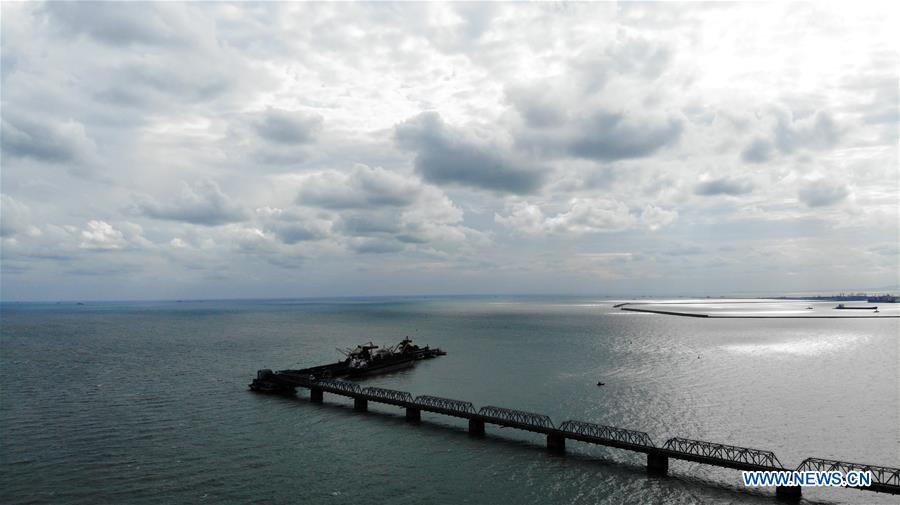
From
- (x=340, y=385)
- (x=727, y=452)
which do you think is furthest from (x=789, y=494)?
(x=340, y=385)

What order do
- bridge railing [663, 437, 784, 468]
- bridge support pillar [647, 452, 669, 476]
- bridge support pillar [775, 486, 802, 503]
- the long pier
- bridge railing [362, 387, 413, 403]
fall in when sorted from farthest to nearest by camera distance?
bridge railing [362, 387, 413, 403]
bridge support pillar [647, 452, 669, 476]
bridge railing [663, 437, 784, 468]
the long pier
bridge support pillar [775, 486, 802, 503]

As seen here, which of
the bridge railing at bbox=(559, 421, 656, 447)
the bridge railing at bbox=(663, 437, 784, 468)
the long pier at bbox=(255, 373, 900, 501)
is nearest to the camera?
the long pier at bbox=(255, 373, 900, 501)

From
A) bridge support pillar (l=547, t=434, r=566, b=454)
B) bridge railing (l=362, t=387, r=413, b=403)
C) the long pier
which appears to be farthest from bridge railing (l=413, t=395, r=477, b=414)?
bridge support pillar (l=547, t=434, r=566, b=454)

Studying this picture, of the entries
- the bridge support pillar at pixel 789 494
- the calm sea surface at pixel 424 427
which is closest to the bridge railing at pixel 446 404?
the calm sea surface at pixel 424 427

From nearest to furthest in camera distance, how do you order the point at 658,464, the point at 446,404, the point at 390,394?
the point at 658,464 < the point at 446,404 < the point at 390,394

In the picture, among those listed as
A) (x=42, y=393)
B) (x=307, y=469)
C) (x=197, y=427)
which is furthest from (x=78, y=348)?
(x=307, y=469)

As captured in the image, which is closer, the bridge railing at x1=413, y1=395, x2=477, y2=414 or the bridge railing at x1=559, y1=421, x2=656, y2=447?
the bridge railing at x1=559, y1=421, x2=656, y2=447

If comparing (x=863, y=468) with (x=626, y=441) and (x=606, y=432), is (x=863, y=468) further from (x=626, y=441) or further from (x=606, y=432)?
(x=606, y=432)

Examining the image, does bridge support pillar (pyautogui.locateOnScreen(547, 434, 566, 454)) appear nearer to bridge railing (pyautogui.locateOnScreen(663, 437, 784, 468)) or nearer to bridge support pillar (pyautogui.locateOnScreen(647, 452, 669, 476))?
bridge support pillar (pyautogui.locateOnScreen(647, 452, 669, 476))
